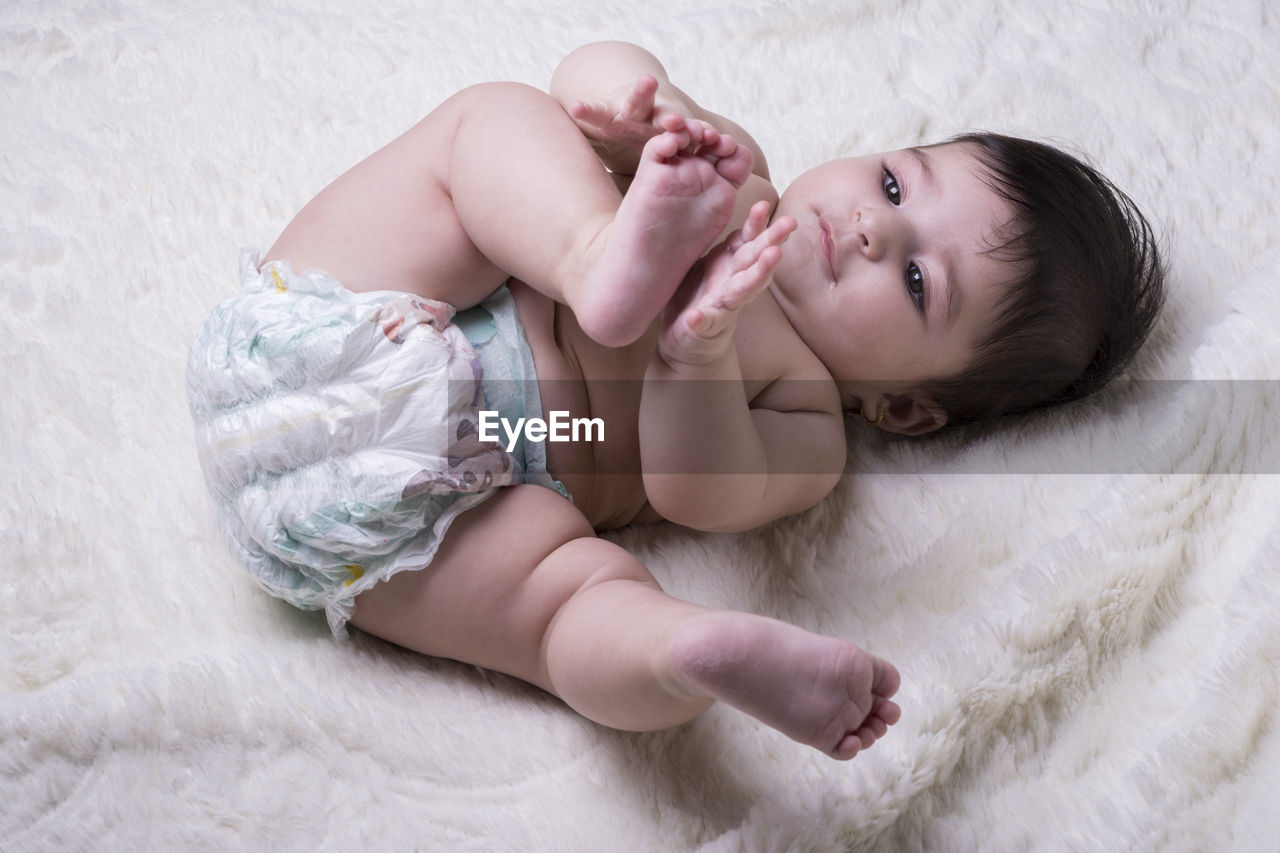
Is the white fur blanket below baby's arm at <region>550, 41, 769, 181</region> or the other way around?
below

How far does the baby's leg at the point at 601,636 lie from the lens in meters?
0.73

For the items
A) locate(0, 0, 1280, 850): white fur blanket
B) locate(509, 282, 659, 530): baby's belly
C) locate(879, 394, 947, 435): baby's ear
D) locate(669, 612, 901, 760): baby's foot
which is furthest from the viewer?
locate(879, 394, 947, 435): baby's ear

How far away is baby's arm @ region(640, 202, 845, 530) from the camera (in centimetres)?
77

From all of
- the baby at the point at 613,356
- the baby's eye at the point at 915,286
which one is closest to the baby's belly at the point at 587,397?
the baby at the point at 613,356

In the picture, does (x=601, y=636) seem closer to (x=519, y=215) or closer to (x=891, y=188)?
(x=519, y=215)

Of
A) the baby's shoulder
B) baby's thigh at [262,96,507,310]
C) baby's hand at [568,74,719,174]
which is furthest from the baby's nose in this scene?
baby's thigh at [262,96,507,310]

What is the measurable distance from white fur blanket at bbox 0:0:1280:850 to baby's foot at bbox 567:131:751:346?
38 cm

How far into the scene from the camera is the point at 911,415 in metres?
1.19

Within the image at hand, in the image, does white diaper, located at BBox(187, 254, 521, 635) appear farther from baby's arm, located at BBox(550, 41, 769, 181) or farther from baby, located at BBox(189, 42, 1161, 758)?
baby's arm, located at BBox(550, 41, 769, 181)

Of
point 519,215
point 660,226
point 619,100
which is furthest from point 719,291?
point 619,100

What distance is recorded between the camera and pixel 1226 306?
1201mm

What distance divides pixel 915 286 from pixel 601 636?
491mm

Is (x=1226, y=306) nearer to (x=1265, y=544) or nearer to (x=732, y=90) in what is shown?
(x=1265, y=544)

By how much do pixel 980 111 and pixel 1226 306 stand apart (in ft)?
1.31
